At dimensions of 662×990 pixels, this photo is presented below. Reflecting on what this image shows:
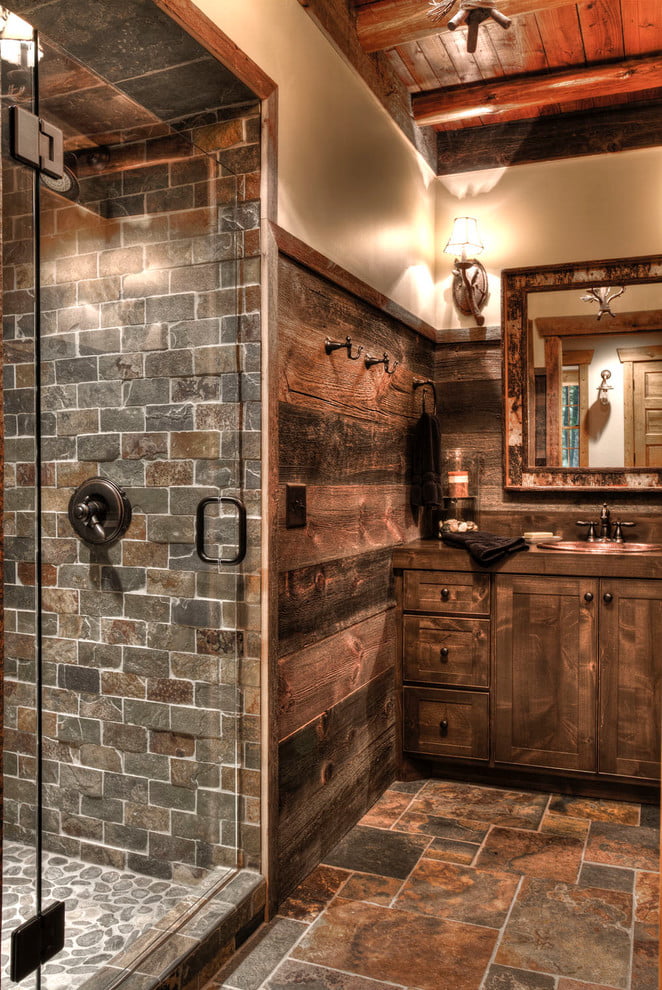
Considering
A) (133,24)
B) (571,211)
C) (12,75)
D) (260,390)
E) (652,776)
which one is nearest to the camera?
(12,75)

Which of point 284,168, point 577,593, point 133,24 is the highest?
point 133,24

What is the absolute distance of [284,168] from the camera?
2211mm

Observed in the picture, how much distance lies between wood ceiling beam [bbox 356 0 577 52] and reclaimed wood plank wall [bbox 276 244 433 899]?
2.97 ft

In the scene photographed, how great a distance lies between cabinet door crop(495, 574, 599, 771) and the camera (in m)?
2.95

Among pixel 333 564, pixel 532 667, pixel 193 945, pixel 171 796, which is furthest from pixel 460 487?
pixel 193 945

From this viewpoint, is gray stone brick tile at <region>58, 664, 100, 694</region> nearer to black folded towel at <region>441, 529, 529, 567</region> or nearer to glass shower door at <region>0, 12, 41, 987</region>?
glass shower door at <region>0, 12, 41, 987</region>

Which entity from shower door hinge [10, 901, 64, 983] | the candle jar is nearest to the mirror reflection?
the candle jar

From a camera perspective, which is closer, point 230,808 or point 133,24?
point 133,24

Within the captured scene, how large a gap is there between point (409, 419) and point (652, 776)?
1.65 metres

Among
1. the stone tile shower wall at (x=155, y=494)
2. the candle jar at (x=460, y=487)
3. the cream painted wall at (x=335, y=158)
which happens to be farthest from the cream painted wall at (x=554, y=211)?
the stone tile shower wall at (x=155, y=494)

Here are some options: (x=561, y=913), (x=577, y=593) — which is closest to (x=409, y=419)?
(x=577, y=593)

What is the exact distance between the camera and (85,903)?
178cm

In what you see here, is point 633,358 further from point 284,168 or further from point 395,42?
point 284,168

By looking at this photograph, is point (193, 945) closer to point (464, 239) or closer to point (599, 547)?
point (599, 547)
